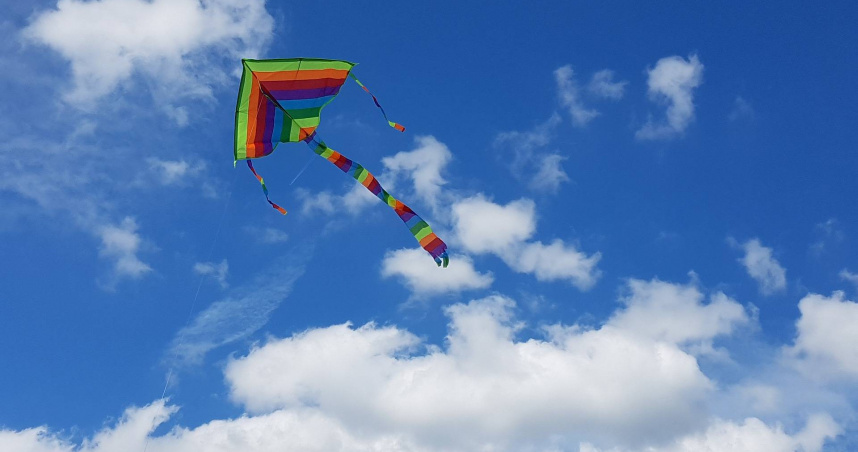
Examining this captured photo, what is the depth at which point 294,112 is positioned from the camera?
76.5 feet

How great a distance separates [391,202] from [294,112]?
14.2 ft

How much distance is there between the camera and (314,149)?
77.9 ft

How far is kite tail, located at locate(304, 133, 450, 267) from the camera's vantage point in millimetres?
23750

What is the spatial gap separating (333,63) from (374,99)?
1763mm

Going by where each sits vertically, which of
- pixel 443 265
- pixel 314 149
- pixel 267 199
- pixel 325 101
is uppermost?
pixel 325 101

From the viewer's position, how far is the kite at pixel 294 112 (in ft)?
72.6

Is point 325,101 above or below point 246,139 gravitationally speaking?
above

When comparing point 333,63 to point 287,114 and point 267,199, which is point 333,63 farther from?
point 267,199

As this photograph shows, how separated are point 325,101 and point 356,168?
2499 millimetres

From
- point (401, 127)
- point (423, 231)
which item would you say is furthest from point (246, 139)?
point (423, 231)

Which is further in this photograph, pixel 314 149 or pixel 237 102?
pixel 314 149

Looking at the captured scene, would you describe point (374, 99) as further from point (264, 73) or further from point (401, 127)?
point (264, 73)

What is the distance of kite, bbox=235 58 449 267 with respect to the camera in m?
22.1

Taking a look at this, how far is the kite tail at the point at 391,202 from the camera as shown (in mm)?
23750
